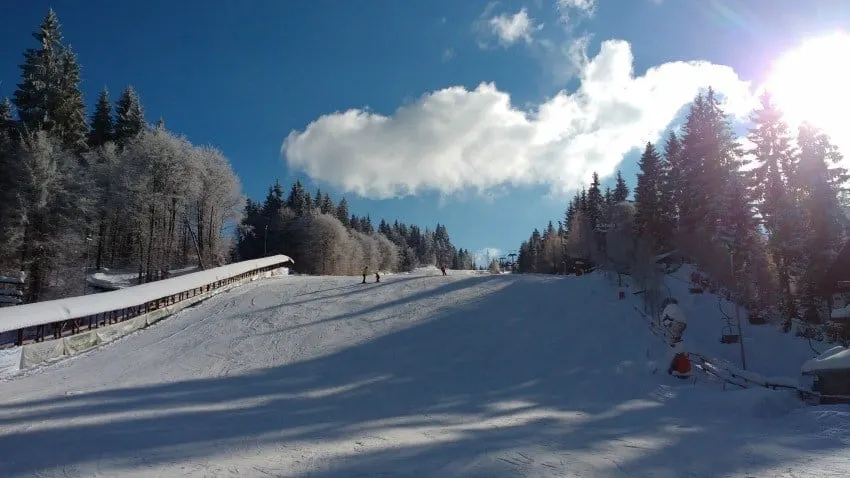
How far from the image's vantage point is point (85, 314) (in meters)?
21.5

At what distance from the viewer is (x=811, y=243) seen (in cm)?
3200

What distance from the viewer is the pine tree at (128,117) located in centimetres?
5828

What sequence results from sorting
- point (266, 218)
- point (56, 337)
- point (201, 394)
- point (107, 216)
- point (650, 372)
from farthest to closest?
point (266, 218) < point (107, 216) < point (56, 337) < point (650, 372) < point (201, 394)

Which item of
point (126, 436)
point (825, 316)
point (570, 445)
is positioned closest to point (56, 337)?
point (126, 436)

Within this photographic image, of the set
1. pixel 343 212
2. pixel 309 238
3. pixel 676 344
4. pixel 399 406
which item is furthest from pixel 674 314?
pixel 343 212

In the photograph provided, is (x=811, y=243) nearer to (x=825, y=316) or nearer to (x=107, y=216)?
(x=825, y=316)

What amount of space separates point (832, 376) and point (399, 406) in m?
11.4

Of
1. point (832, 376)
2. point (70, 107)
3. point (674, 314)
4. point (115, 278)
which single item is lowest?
point (832, 376)

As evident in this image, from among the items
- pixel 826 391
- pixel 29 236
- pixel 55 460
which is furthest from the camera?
pixel 29 236

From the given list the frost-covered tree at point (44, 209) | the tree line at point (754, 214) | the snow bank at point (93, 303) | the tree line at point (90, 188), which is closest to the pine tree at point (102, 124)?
the tree line at point (90, 188)

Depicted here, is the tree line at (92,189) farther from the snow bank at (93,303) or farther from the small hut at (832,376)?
the small hut at (832,376)

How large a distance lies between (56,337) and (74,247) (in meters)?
24.1

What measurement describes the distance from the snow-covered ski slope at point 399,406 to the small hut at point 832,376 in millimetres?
1487

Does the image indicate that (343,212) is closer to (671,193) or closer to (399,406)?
(671,193)
